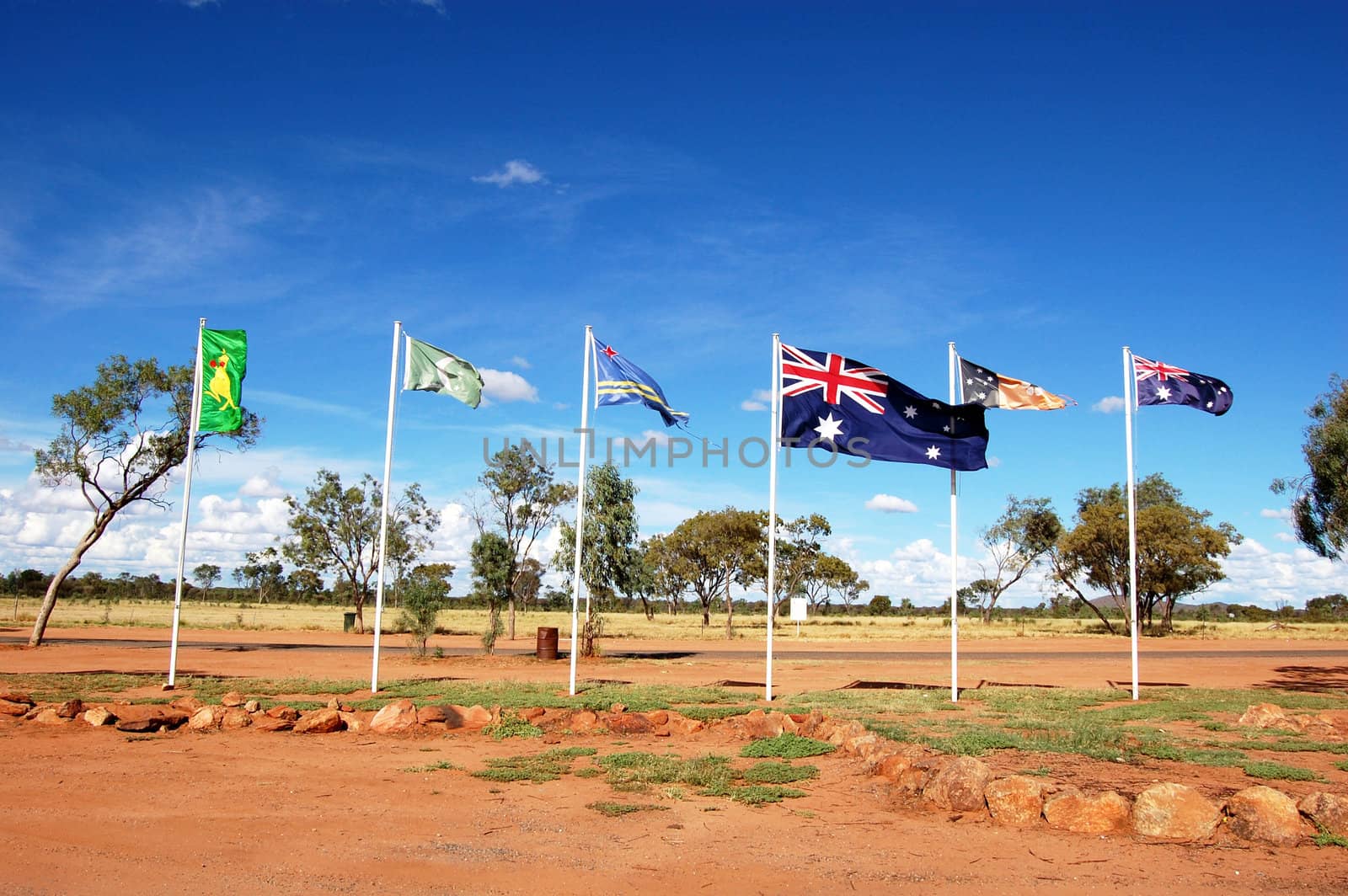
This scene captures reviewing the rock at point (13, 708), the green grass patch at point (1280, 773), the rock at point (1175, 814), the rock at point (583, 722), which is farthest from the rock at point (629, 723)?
the rock at point (13, 708)

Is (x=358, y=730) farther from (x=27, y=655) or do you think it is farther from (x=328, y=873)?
(x=27, y=655)

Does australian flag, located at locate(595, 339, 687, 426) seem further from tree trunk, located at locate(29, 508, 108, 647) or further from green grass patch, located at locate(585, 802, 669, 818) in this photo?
tree trunk, located at locate(29, 508, 108, 647)

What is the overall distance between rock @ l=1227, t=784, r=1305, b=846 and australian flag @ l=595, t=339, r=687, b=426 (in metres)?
12.2

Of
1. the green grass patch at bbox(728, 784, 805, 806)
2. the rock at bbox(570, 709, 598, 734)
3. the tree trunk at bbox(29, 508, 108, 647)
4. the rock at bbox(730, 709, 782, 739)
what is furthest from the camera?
the tree trunk at bbox(29, 508, 108, 647)

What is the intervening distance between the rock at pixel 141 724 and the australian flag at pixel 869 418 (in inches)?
426

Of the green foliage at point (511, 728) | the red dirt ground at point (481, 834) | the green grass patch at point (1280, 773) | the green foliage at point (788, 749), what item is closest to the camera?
the red dirt ground at point (481, 834)

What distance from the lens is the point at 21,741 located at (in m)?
12.5

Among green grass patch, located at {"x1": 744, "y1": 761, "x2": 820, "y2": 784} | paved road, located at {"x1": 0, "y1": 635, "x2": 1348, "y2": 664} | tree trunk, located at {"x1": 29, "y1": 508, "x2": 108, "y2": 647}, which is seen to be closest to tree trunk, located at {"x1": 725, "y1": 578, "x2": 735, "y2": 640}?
paved road, located at {"x1": 0, "y1": 635, "x2": 1348, "y2": 664}

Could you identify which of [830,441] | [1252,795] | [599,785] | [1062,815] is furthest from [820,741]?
[830,441]

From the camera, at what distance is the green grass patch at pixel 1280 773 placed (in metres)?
10.0

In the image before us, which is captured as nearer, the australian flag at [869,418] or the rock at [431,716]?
the rock at [431,716]

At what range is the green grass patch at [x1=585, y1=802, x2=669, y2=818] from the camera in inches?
353

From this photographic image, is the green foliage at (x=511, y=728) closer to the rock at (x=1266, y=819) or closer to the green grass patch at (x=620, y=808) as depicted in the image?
the green grass patch at (x=620, y=808)

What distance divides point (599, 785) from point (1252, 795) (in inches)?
240
